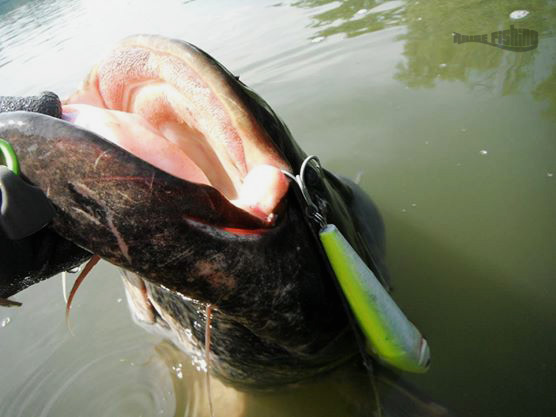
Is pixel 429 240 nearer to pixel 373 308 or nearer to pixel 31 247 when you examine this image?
pixel 373 308

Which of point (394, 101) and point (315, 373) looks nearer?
point (315, 373)

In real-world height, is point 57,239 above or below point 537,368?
above

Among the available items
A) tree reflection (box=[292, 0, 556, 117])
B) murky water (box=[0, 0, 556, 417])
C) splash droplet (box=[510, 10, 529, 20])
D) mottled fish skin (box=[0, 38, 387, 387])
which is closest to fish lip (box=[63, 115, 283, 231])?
mottled fish skin (box=[0, 38, 387, 387])

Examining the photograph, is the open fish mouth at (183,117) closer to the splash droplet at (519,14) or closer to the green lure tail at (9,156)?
the green lure tail at (9,156)

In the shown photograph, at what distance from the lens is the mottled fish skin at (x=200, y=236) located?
79cm

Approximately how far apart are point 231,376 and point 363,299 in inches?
32.4

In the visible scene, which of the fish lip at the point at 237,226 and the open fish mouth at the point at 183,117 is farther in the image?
the open fish mouth at the point at 183,117

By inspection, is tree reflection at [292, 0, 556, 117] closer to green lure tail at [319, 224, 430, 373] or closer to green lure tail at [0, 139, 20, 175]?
green lure tail at [319, 224, 430, 373]

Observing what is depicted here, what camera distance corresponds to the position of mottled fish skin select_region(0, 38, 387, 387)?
79 centimetres

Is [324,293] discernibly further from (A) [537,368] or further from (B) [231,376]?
(A) [537,368]

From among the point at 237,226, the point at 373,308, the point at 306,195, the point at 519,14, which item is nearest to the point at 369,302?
the point at 373,308

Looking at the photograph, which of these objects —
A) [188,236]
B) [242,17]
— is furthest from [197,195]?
[242,17]

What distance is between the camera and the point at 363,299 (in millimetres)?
1304

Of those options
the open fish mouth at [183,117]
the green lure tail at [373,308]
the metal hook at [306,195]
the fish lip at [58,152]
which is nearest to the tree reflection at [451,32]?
the green lure tail at [373,308]
